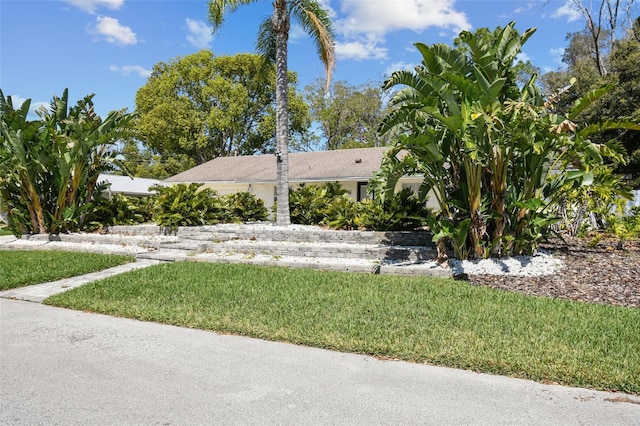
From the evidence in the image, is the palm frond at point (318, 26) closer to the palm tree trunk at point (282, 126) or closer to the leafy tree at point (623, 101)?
the palm tree trunk at point (282, 126)

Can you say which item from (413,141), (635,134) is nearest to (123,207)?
(413,141)

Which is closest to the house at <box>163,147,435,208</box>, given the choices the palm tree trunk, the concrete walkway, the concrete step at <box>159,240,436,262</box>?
the palm tree trunk

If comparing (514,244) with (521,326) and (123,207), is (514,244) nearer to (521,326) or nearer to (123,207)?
(521,326)

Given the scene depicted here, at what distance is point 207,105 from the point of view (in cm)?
3350

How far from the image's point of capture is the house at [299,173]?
19672mm

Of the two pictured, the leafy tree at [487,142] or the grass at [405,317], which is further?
the leafy tree at [487,142]

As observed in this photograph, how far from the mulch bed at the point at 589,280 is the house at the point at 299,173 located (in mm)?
10452

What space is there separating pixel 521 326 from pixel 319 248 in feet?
18.1

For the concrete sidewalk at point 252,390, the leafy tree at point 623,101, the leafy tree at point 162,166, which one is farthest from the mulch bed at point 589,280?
the leafy tree at point 162,166

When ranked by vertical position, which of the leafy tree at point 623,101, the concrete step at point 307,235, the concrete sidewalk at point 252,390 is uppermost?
the leafy tree at point 623,101

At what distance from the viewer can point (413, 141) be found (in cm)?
741

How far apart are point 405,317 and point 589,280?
12.3 ft

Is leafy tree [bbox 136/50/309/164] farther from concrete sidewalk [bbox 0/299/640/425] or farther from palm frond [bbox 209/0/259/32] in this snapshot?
concrete sidewalk [bbox 0/299/640/425]

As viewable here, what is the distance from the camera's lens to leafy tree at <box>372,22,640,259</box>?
7031 millimetres
